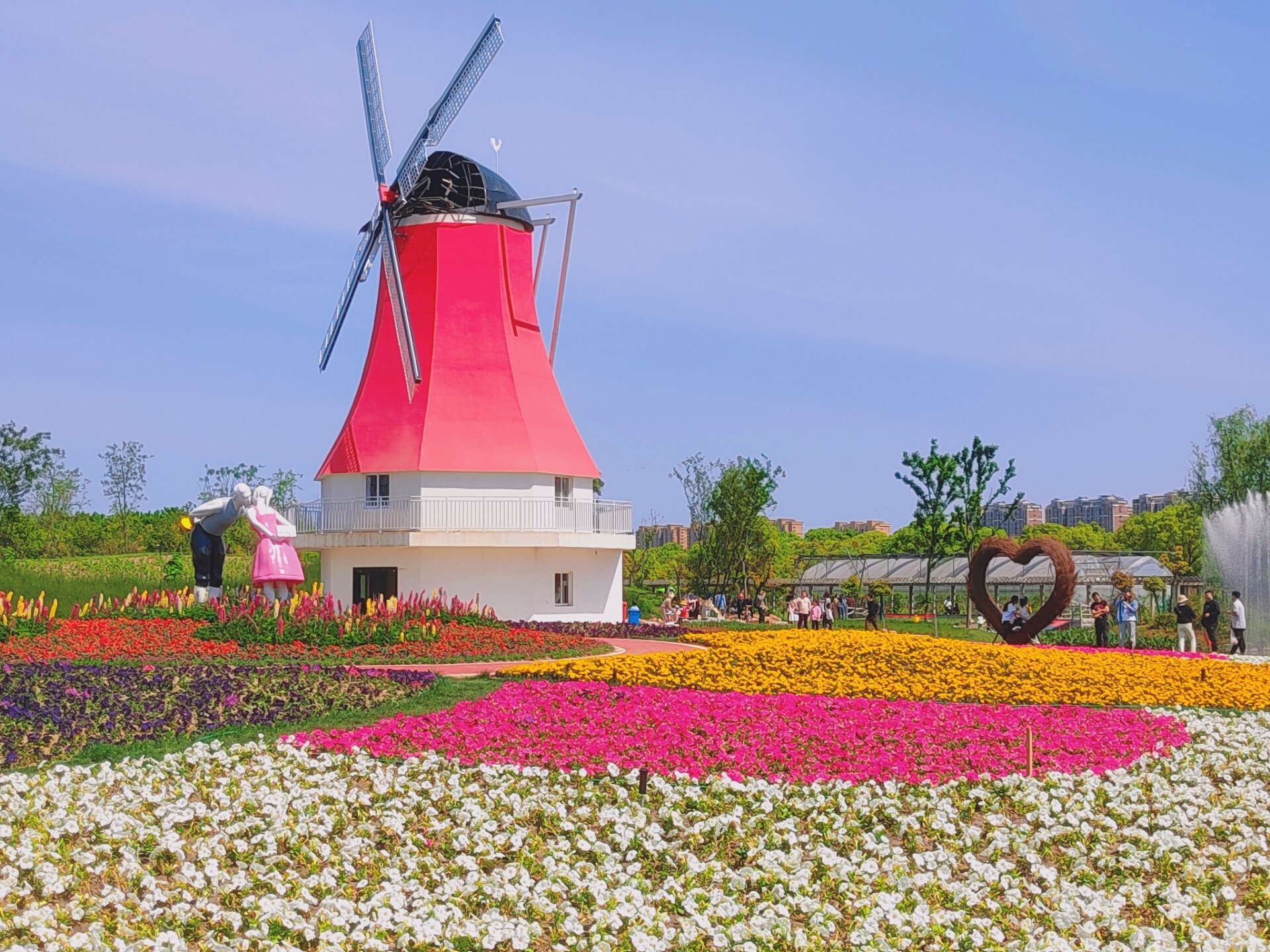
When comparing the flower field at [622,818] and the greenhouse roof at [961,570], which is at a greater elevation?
the greenhouse roof at [961,570]

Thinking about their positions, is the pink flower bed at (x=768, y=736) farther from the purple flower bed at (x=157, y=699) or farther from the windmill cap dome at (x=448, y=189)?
the windmill cap dome at (x=448, y=189)

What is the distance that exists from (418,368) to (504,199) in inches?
175

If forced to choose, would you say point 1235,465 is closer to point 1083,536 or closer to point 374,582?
point 374,582

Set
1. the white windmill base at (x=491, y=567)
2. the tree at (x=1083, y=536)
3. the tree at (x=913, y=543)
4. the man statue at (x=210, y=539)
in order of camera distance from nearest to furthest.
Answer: the man statue at (x=210, y=539) → the white windmill base at (x=491, y=567) → the tree at (x=913, y=543) → the tree at (x=1083, y=536)

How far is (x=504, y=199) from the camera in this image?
29.7 m

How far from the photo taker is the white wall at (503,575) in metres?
27.2

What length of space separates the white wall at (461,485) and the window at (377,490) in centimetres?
11

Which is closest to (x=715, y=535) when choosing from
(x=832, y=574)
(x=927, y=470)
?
(x=927, y=470)

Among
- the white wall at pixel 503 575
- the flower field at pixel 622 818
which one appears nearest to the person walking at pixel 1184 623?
the flower field at pixel 622 818

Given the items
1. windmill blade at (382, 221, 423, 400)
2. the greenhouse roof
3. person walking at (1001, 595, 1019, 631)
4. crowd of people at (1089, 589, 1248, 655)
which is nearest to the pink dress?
windmill blade at (382, 221, 423, 400)

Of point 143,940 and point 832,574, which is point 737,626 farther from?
point 143,940

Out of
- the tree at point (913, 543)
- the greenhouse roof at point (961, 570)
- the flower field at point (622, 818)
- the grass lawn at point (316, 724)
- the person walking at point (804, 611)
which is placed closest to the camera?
the flower field at point (622, 818)

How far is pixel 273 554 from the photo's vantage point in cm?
2222

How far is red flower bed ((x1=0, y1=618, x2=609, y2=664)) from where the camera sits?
17.5 meters
